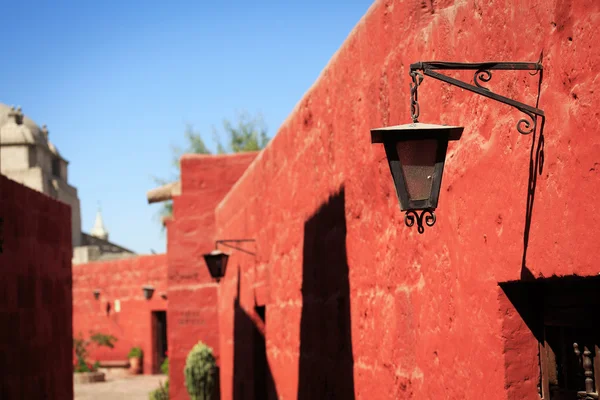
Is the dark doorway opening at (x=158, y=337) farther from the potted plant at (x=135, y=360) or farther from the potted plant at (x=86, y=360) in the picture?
the potted plant at (x=86, y=360)

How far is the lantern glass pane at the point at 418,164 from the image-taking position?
3.32 meters

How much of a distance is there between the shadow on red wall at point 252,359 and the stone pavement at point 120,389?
7.26m

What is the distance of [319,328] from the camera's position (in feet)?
21.4

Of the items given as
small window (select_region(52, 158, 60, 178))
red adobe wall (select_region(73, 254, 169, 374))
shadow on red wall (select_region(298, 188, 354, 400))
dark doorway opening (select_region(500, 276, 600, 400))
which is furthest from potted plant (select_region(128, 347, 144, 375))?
dark doorway opening (select_region(500, 276, 600, 400))

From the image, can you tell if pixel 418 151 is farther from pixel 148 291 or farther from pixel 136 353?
pixel 136 353

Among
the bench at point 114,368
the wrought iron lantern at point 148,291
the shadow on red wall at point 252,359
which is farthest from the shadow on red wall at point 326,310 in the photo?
the bench at point 114,368

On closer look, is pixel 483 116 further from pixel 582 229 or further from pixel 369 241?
pixel 369 241

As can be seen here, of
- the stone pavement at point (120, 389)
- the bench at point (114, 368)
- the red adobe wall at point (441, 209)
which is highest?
the red adobe wall at point (441, 209)

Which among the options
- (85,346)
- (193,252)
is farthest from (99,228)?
(193,252)

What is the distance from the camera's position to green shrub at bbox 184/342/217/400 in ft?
43.3

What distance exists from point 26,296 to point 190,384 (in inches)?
168

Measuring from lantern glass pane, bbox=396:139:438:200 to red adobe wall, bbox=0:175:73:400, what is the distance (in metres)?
5.41

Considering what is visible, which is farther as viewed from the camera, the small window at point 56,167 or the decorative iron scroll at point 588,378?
the small window at point 56,167

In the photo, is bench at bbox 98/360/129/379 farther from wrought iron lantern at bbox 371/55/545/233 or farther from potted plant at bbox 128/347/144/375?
wrought iron lantern at bbox 371/55/545/233
